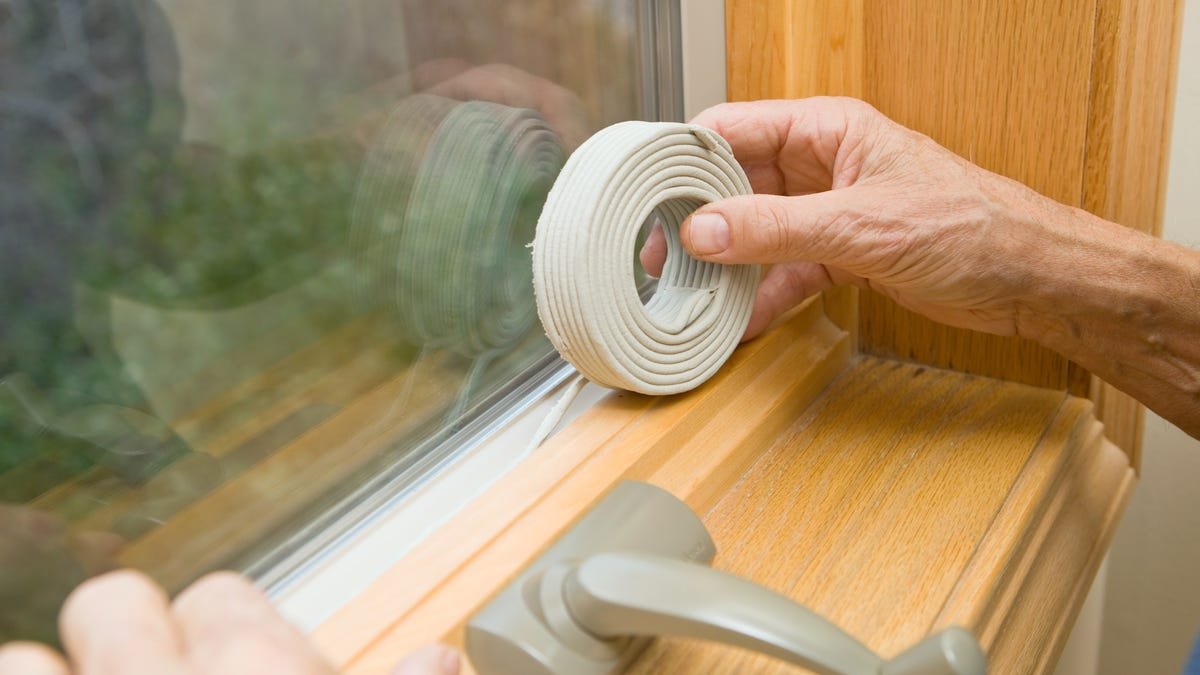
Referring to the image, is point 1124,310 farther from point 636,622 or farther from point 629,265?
point 636,622

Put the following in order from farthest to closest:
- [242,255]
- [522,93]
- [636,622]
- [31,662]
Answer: [522,93], [242,255], [636,622], [31,662]

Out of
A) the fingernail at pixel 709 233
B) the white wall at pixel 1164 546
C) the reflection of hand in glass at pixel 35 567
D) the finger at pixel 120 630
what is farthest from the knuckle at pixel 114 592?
the white wall at pixel 1164 546

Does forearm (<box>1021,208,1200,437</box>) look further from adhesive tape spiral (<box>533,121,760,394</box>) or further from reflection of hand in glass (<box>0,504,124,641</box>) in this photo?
reflection of hand in glass (<box>0,504,124,641</box>)

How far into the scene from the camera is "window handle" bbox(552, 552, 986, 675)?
488 millimetres

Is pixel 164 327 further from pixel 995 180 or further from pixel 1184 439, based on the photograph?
pixel 1184 439

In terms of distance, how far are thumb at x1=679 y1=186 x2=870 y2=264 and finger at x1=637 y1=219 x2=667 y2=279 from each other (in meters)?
0.11

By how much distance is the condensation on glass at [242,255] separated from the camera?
1.72ft

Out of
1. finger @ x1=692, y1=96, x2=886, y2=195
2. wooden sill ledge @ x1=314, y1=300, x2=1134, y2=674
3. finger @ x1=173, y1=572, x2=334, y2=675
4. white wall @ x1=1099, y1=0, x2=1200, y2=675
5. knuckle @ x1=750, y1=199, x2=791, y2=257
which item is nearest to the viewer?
finger @ x1=173, y1=572, x2=334, y2=675

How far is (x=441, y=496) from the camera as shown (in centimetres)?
75

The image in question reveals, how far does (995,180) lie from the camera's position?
0.86 m

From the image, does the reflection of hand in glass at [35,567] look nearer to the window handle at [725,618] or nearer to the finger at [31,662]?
the finger at [31,662]

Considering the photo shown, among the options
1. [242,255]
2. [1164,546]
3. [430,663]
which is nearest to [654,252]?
[242,255]

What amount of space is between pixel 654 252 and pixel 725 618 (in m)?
0.48

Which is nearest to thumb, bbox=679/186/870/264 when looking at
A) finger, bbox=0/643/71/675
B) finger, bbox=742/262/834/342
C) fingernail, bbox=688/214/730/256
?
fingernail, bbox=688/214/730/256
